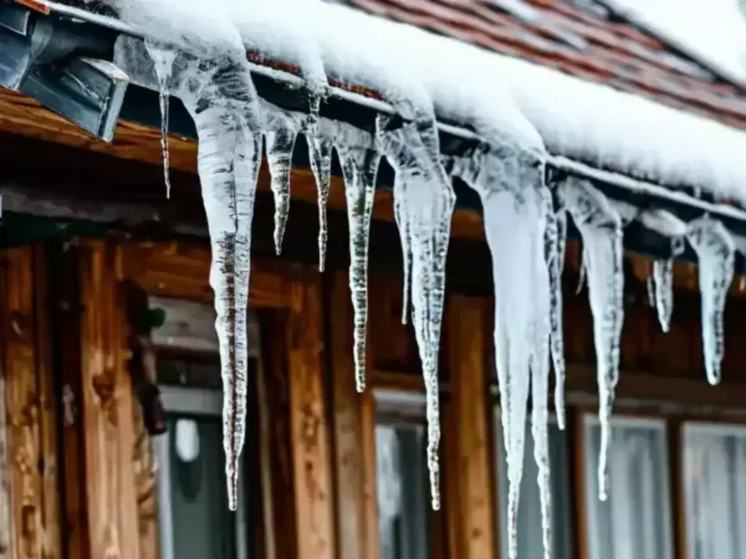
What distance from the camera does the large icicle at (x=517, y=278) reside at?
2.54 m

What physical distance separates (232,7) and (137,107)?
0.25 m

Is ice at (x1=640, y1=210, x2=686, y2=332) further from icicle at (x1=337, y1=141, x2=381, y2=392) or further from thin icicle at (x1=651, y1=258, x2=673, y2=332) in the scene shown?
icicle at (x1=337, y1=141, x2=381, y2=392)

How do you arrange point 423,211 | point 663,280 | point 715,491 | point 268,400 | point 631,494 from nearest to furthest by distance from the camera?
point 423,211 < point 268,400 < point 663,280 < point 631,494 < point 715,491

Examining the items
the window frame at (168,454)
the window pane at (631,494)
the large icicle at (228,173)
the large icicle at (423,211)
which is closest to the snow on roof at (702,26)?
the window pane at (631,494)

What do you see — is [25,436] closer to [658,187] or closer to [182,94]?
[182,94]

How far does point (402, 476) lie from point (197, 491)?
820 millimetres

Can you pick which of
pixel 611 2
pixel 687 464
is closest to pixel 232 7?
pixel 611 2

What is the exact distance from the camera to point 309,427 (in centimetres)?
317

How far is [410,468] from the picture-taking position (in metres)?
3.66

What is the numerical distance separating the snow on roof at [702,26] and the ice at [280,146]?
2359 millimetres

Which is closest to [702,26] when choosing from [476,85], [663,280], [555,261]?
[663,280]

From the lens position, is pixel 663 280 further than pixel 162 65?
Yes

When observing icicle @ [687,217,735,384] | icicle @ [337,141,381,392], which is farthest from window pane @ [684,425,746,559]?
icicle @ [337,141,381,392]

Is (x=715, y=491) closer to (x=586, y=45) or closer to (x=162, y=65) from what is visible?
(x=586, y=45)
